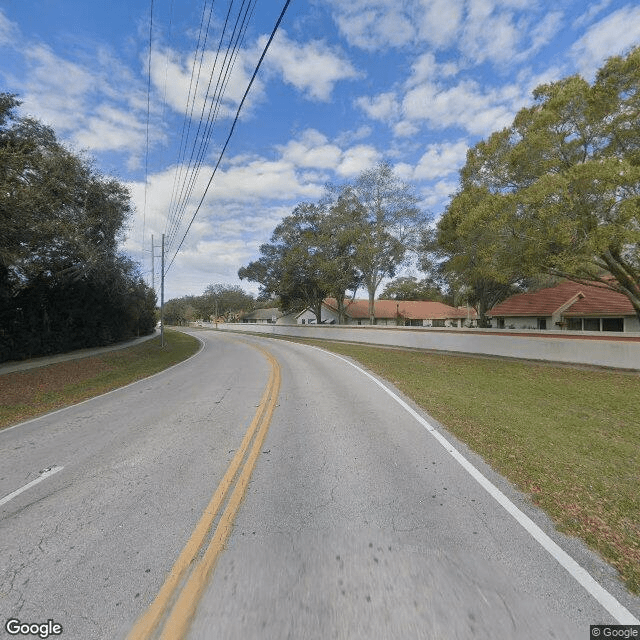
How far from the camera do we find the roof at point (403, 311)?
60375 millimetres

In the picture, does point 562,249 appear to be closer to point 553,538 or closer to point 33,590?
point 553,538

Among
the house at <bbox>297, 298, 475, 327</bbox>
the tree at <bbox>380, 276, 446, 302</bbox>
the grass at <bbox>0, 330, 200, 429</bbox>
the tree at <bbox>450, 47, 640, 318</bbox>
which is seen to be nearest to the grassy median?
the tree at <bbox>450, 47, 640, 318</bbox>

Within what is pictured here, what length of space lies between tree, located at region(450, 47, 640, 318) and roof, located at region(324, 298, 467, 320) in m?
42.9

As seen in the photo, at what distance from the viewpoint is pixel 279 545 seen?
10.7 ft

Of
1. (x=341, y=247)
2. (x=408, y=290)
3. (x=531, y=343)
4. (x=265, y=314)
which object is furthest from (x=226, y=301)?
(x=531, y=343)

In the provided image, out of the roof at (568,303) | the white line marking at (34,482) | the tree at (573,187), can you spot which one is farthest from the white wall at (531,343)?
the white line marking at (34,482)

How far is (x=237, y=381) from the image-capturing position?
12.3 meters

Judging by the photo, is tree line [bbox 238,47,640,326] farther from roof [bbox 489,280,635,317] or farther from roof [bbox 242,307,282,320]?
roof [bbox 242,307,282,320]

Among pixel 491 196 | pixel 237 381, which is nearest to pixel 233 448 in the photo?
pixel 237 381

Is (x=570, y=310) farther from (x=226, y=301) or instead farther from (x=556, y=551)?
(x=226, y=301)

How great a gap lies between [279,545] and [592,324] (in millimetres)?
33001

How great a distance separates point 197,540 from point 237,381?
9136 mm

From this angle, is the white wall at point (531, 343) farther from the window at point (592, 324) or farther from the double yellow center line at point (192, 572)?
the double yellow center line at point (192, 572)

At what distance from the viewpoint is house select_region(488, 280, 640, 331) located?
26.7 metres
